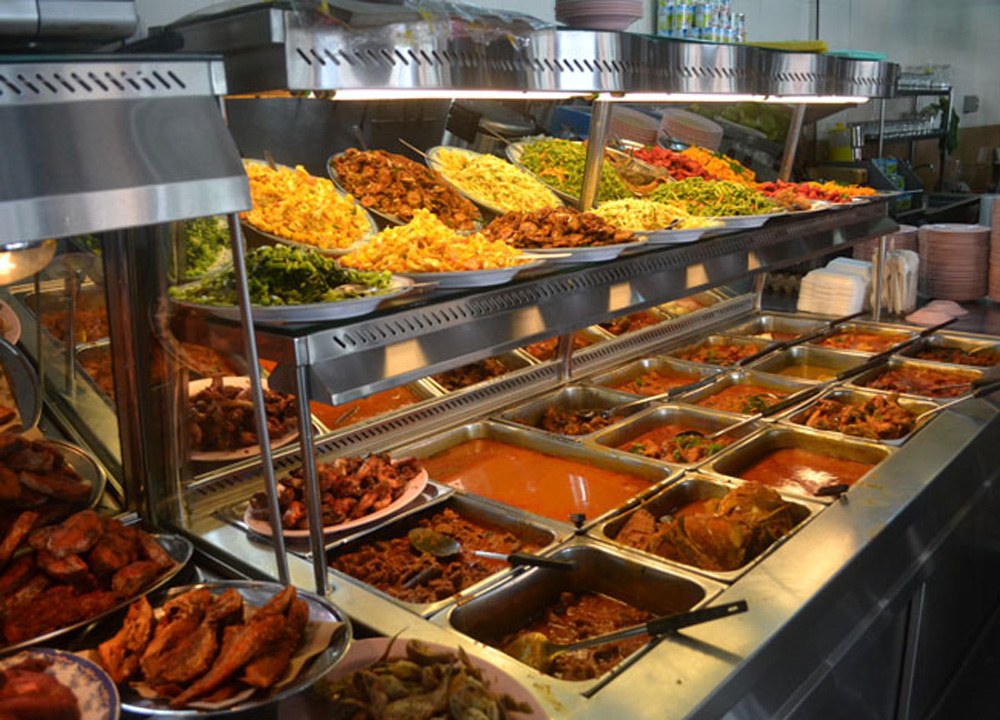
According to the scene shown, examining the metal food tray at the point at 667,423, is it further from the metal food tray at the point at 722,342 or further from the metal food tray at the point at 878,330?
the metal food tray at the point at 878,330

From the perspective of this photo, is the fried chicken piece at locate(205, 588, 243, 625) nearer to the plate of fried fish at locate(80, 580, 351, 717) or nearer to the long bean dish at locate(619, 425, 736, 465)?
the plate of fried fish at locate(80, 580, 351, 717)

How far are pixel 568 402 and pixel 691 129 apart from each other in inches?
80.2

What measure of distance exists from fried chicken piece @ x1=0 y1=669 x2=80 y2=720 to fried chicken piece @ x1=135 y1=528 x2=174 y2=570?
0.40 meters

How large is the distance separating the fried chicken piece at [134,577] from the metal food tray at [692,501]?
1031mm

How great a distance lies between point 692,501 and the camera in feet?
8.27

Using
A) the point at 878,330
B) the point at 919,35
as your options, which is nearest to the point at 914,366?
the point at 878,330

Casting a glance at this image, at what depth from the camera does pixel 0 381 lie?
6.01 feet

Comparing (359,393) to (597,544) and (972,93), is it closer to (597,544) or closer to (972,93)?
(597,544)

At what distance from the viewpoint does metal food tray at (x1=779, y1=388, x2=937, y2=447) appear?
2.80 metres

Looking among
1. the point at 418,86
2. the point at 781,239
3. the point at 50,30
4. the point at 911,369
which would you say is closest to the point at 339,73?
the point at 418,86

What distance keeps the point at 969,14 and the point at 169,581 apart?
493 inches

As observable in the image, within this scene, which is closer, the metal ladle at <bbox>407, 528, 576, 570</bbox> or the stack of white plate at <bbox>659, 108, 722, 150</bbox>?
the metal ladle at <bbox>407, 528, 576, 570</bbox>

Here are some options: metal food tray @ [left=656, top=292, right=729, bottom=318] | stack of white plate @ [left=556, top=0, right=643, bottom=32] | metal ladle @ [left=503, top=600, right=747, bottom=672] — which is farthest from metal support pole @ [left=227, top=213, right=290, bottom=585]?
metal food tray @ [left=656, top=292, right=729, bottom=318]

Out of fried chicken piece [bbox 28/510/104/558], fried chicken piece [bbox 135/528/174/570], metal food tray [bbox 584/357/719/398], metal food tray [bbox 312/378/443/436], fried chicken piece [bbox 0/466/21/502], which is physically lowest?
metal food tray [bbox 584/357/719/398]
